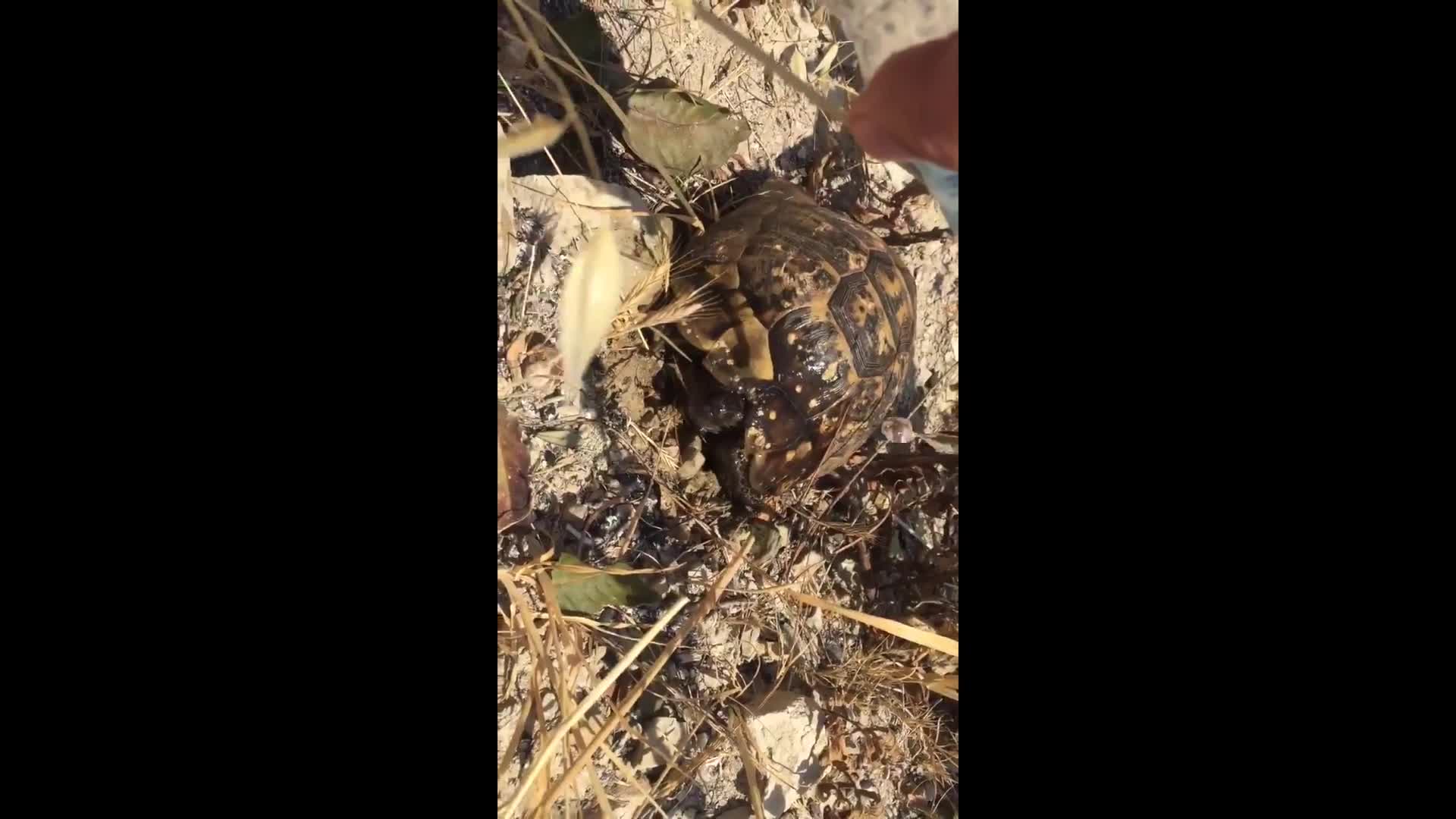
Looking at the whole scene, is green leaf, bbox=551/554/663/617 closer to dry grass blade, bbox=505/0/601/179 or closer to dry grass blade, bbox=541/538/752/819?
dry grass blade, bbox=541/538/752/819

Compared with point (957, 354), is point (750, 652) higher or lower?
lower

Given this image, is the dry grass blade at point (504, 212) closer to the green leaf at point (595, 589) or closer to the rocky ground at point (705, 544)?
the rocky ground at point (705, 544)

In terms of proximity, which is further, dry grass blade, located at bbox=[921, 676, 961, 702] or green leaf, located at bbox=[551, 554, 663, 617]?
dry grass blade, located at bbox=[921, 676, 961, 702]

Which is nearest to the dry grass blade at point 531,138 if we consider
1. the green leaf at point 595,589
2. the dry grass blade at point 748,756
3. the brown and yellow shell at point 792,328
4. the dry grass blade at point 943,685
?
the brown and yellow shell at point 792,328

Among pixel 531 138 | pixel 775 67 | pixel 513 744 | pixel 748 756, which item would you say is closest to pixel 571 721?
pixel 513 744

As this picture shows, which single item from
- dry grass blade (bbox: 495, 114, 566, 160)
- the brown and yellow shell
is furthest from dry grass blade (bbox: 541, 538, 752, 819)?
dry grass blade (bbox: 495, 114, 566, 160)

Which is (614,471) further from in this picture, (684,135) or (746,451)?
(684,135)

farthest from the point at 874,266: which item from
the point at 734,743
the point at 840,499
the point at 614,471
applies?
the point at 734,743
